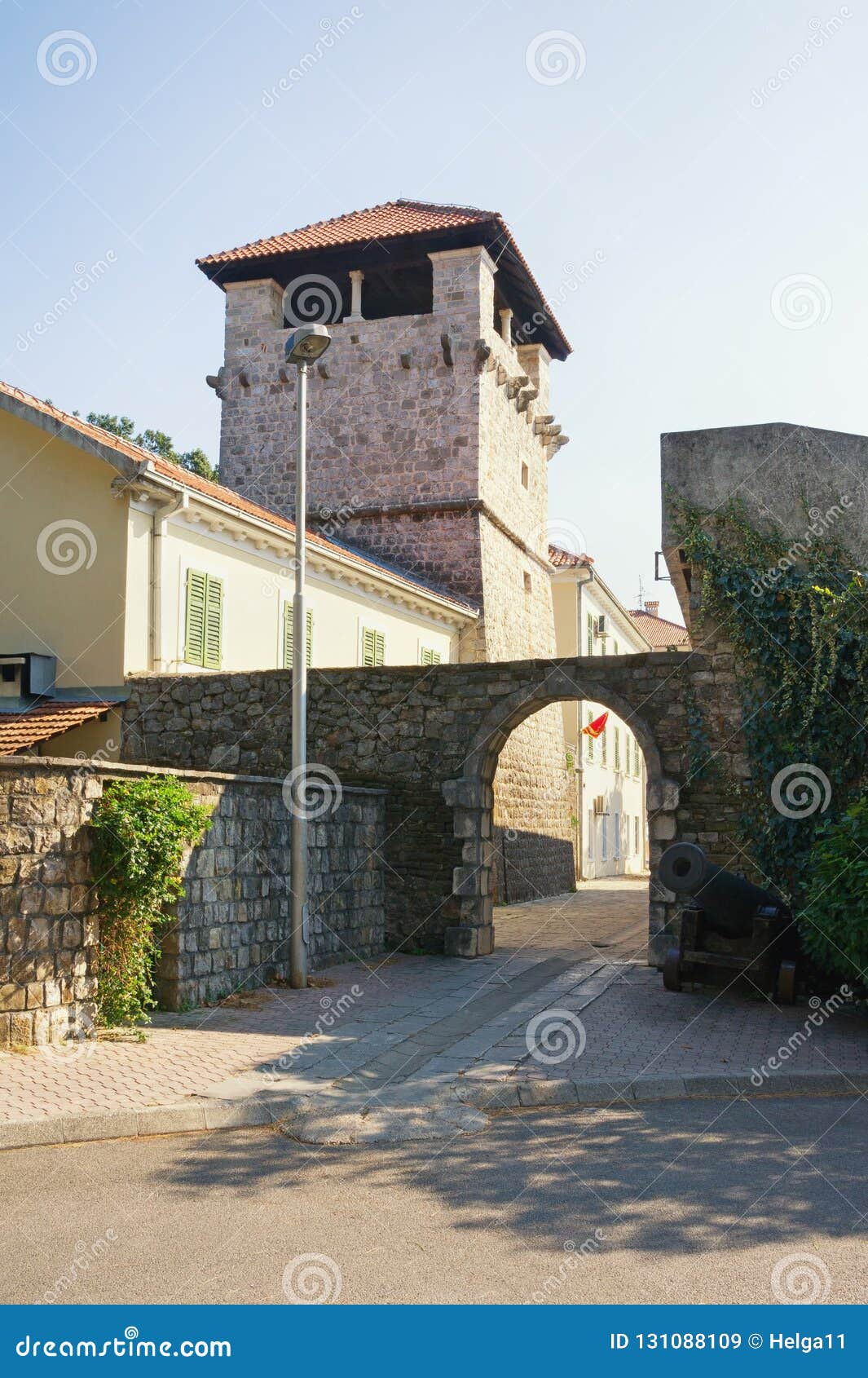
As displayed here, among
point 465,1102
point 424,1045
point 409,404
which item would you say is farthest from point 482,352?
point 465,1102

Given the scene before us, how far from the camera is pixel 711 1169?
5.63 metres

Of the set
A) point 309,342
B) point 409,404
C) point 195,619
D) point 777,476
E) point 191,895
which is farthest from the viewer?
point 409,404

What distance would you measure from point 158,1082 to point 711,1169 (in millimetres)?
3436

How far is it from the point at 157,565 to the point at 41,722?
96.7 inches

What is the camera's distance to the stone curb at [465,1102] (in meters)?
6.26

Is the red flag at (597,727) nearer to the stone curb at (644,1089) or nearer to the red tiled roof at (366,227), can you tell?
the red tiled roof at (366,227)

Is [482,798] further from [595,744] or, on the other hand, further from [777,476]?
[595,744]

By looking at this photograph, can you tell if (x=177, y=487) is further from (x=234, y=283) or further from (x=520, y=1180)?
(x=234, y=283)

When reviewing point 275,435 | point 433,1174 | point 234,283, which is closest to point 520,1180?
point 433,1174

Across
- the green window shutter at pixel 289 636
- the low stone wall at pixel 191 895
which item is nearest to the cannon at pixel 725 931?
the low stone wall at pixel 191 895

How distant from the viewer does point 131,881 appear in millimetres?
8578

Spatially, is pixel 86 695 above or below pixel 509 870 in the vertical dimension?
above

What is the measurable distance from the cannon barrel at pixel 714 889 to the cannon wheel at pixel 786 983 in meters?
0.50

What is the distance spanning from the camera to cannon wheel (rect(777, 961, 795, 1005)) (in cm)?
1010
